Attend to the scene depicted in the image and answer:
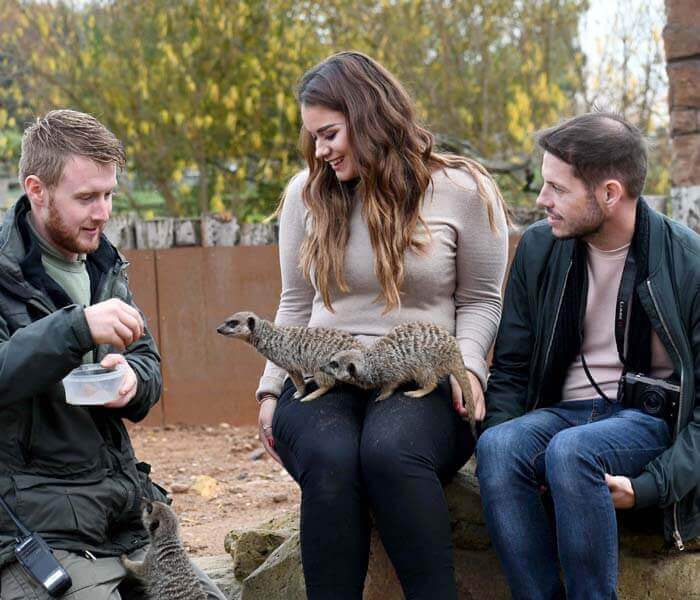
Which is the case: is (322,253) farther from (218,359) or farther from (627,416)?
(218,359)

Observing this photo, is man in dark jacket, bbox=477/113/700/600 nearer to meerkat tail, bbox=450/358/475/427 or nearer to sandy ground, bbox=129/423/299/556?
meerkat tail, bbox=450/358/475/427

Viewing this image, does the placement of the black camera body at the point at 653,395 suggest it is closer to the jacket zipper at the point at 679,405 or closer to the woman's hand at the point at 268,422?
the jacket zipper at the point at 679,405

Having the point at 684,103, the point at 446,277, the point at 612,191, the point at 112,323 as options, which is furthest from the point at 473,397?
the point at 684,103

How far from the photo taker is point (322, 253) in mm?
3314

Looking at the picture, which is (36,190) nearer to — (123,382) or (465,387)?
(123,382)

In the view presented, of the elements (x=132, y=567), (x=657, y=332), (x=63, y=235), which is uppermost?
(x=63, y=235)

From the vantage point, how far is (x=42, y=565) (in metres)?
2.53

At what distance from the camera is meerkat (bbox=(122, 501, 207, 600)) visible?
111 inches

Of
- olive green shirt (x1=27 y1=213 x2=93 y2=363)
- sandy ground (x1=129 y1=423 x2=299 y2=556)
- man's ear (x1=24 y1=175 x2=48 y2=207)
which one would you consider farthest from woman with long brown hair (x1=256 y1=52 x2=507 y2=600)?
sandy ground (x1=129 y1=423 x2=299 y2=556)

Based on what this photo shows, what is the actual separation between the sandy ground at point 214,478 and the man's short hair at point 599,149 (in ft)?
6.40

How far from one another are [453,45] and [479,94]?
1.73ft

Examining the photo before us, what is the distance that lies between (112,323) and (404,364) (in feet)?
3.13

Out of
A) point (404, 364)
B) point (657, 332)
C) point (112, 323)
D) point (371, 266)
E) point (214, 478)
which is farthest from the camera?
point (214, 478)

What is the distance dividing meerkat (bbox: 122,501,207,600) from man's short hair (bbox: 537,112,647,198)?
152 cm
